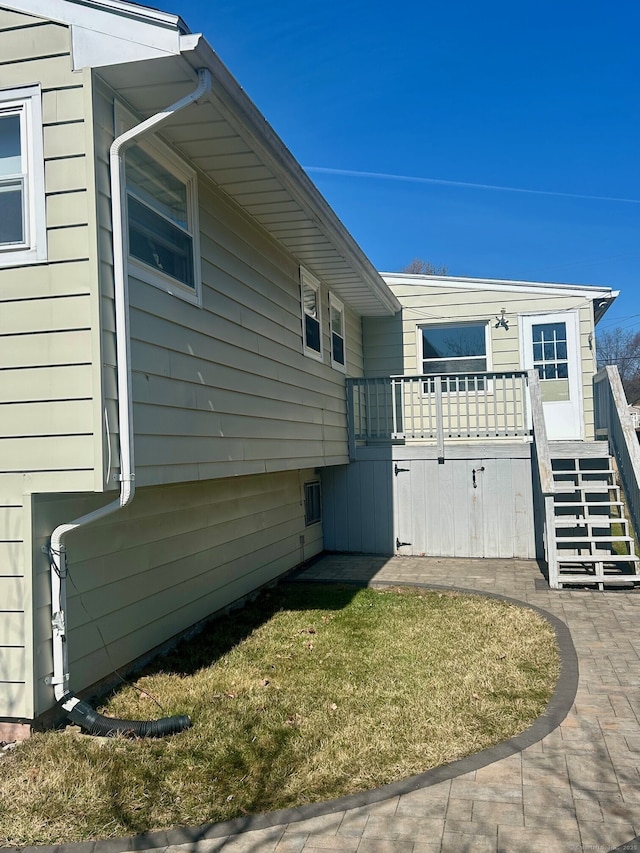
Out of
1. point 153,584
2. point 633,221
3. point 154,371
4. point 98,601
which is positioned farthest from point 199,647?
point 633,221

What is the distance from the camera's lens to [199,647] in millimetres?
5449

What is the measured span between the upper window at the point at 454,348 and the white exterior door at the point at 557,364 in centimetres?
71

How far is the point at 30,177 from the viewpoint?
12.7 ft

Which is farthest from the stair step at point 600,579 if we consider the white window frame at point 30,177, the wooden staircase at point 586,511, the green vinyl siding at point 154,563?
the white window frame at point 30,177

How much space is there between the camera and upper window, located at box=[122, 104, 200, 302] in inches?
171

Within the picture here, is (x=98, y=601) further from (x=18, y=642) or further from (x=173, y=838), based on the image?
(x=173, y=838)

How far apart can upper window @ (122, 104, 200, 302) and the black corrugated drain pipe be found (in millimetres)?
2681

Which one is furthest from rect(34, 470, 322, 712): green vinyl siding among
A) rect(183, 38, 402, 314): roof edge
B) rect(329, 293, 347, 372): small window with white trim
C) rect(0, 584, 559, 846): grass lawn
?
rect(183, 38, 402, 314): roof edge

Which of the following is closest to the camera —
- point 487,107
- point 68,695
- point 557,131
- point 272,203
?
point 68,695

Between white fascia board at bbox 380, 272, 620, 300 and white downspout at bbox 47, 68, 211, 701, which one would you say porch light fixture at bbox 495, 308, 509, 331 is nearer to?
white fascia board at bbox 380, 272, 620, 300

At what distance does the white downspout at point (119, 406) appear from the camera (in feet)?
12.6

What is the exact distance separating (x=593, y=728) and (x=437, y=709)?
2.95ft

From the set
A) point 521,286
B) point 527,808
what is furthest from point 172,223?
point 521,286

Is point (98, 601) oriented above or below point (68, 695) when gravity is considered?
above
